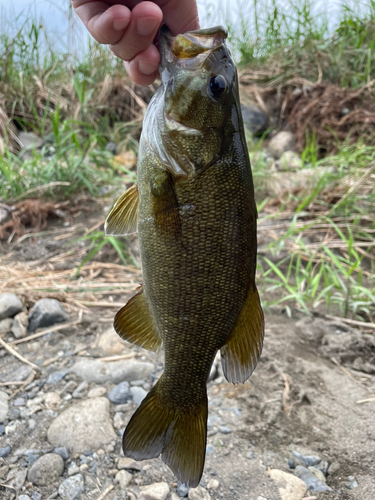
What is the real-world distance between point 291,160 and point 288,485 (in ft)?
14.5

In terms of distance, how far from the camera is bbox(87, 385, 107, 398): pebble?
212 cm

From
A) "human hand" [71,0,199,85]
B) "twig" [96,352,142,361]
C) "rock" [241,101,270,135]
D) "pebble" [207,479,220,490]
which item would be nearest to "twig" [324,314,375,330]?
"twig" [96,352,142,361]

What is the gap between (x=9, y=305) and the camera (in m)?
2.66

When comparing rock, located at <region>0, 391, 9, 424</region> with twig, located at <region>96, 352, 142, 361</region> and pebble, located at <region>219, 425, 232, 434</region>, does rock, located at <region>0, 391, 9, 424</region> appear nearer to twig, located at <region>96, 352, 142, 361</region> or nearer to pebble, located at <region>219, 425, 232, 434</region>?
twig, located at <region>96, 352, 142, 361</region>

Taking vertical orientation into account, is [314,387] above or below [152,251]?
below

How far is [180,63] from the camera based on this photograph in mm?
1233

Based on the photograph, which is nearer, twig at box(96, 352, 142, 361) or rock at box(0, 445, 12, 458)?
rock at box(0, 445, 12, 458)

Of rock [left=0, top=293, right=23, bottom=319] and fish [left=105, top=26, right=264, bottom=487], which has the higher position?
fish [left=105, top=26, right=264, bottom=487]

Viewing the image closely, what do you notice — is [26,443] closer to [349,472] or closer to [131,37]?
[349,472]

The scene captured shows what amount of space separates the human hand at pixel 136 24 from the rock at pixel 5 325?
1770mm

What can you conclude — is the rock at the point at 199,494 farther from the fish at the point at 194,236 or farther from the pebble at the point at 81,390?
the pebble at the point at 81,390

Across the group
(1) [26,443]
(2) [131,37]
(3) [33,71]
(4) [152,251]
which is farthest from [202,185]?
(3) [33,71]

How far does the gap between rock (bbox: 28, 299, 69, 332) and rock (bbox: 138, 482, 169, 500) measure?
52.4 inches

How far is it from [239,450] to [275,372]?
0.58 metres
